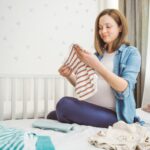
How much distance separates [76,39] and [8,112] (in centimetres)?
89

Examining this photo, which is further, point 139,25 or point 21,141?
point 139,25

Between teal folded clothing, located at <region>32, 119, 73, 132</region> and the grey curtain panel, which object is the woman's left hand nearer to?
teal folded clothing, located at <region>32, 119, 73, 132</region>

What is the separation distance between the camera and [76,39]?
250 centimetres

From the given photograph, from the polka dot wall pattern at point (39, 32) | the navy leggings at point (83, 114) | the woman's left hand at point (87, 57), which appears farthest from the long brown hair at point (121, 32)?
the polka dot wall pattern at point (39, 32)

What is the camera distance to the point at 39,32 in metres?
2.37

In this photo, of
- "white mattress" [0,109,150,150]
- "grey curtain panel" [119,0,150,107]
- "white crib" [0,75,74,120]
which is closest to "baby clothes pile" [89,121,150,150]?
"white mattress" [0,109,150,150]

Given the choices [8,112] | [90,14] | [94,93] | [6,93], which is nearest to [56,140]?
[94,93]

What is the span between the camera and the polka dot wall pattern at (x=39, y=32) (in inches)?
90.3

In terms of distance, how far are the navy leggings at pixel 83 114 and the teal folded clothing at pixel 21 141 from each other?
14.6 inches

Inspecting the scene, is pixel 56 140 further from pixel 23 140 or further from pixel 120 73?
pixel 120 73

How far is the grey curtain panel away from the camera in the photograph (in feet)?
8.11

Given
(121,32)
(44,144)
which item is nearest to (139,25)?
(121,32)

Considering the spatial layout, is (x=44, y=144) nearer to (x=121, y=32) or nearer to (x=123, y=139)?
(x=123, y=139)

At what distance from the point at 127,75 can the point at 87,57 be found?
213 millimetres
